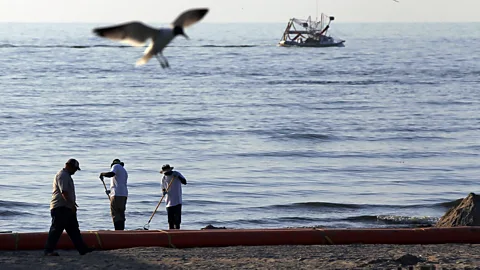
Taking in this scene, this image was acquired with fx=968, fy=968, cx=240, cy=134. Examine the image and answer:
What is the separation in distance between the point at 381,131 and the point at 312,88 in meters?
25.9

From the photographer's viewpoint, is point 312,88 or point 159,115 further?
point 312,88

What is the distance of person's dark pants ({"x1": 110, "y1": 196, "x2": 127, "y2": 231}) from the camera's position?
16.8m

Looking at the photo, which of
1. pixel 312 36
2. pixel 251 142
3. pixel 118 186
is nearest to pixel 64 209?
pixel 118 186

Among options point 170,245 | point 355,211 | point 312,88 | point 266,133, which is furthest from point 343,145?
point 312,88

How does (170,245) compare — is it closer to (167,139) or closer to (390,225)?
(390,225)

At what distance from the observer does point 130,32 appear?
4676mm

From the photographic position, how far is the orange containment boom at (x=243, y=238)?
14.8 meters

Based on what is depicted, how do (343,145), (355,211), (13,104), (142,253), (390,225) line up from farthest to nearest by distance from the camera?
Answer: (13,104), (343,145), (355,211), (390,225), (142,253)

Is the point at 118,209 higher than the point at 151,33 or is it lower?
lower

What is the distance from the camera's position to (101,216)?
2306 cm

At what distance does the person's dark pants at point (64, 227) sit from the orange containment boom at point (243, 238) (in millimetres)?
907

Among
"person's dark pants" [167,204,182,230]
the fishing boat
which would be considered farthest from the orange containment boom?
the fishing boat

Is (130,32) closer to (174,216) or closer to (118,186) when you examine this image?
(118,186)

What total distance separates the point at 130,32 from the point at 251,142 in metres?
35.4
